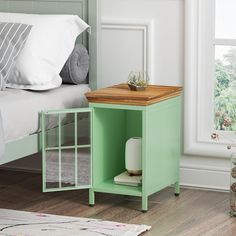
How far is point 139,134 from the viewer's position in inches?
165

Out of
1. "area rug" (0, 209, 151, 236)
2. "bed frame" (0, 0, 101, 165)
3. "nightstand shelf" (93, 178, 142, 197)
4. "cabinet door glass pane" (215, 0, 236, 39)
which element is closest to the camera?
"area rug" (0, 209, 151, 236)

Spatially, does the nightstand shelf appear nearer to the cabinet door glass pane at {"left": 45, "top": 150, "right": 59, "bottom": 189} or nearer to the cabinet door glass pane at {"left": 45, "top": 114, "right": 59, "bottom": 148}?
the cabinet door glass pane at {"left": 45, "top": 150, "right": 59, "bottom": 189}

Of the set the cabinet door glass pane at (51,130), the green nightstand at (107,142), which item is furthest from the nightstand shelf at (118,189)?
the cabinet door glass pane at (51,130)

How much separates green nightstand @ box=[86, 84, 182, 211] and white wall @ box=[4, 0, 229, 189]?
7.8 inches

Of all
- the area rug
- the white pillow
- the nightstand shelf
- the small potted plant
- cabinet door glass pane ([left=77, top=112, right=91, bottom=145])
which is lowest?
the area rug

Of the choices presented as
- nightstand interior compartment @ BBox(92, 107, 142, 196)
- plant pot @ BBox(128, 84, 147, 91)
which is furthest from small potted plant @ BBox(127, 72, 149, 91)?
nightstand interior compartment @ BBox(92, 107, 142, 196)

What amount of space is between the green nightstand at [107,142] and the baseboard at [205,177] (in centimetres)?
22

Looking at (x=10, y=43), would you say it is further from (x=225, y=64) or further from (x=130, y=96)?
(x=225, y=64)

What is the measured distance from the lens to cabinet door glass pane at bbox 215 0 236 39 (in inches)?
164

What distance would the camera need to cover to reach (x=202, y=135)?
4.27 metres

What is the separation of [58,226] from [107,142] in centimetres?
62

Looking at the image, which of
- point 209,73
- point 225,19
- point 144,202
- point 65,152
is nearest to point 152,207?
point 144,202

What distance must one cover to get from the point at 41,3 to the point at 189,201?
4.45 feet

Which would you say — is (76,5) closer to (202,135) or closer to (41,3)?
(41,3)
